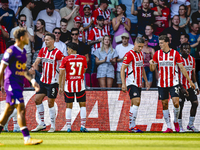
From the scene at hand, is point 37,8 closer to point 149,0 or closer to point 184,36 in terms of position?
point 149,0

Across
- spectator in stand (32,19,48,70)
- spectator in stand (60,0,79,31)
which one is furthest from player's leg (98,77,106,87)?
spectator in stand (60,0,79,31)

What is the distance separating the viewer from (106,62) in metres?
10.8

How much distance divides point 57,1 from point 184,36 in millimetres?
4861

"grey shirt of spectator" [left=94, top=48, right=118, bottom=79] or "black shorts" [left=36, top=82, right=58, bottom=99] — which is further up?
"grey shirt of spectator" [left=94, top=48, right=118, bottom=79]

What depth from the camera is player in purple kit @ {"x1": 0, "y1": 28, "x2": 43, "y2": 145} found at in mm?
5359

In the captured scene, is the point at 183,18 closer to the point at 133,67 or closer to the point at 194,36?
the point at 194,36

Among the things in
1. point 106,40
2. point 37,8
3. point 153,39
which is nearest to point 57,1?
point 37,8

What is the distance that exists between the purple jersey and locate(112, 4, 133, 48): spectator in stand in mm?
6665

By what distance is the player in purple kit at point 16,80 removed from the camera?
5359 mm

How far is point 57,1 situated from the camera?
42.1ft

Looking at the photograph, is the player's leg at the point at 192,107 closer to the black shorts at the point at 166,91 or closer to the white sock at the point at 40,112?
the black shorts at the point at 166,91

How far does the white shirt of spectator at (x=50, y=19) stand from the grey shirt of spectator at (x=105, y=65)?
1.95 meters

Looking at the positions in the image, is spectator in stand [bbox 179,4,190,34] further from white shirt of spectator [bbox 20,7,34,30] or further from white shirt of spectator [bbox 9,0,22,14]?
white shirt of spectator [bbox 9,0,22,14]

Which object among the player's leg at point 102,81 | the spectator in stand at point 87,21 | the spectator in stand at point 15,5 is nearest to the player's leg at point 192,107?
the player's leg at point 102,81
